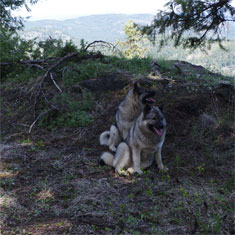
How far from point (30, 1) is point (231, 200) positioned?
1609 cm

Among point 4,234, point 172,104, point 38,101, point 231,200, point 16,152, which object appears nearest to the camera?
point 4,234

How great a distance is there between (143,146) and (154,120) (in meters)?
0.60

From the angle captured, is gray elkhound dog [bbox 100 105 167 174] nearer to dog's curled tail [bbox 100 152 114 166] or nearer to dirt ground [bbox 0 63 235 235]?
dog's curled tail [bbox 100 152 114 166]

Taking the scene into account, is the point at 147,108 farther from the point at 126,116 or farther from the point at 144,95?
the point at 126,116

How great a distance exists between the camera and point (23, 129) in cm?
842

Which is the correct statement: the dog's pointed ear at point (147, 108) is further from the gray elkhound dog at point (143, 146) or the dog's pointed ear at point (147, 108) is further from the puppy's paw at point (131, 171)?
the puppy's paw at point (131, 171)

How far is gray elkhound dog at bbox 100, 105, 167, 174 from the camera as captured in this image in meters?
5.28

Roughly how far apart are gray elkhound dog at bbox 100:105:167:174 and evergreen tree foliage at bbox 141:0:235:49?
12.2ft

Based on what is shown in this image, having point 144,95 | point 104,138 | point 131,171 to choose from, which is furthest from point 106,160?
point 144,95

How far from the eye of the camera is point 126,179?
5.32 m

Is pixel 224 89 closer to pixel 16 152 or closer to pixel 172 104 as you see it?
pixel 172 104

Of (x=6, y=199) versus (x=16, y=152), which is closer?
(x=6, y=199)

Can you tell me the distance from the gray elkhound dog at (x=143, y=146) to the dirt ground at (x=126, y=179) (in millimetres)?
226

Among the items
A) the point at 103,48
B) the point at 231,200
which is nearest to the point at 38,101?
the point at 103,48
